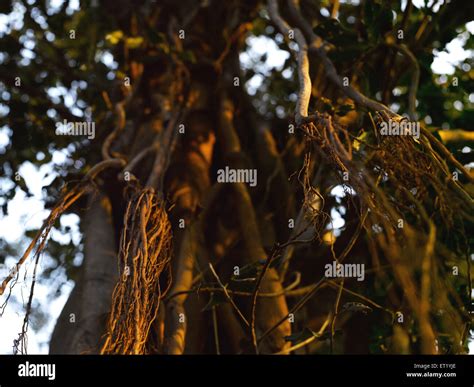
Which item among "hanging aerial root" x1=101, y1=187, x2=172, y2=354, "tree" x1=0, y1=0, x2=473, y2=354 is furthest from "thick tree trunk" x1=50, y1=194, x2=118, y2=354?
"hanging aerial root" x1=101, y1=187, x2=172, y2=354

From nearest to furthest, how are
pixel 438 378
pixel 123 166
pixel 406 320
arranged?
pixel 438 378, pixel 406 320, pixel 123 166

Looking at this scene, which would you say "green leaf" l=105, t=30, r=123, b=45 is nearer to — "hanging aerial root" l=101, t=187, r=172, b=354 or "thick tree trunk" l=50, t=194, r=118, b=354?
"thick tree trunk" l=50, t=194, r=118, b=354

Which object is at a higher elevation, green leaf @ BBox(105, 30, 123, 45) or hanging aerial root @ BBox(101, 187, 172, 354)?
green leaf @ BBox(105, 30, 123, 45)

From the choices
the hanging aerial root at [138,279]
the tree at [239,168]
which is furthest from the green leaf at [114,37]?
the hanging aerial root at [138,279]

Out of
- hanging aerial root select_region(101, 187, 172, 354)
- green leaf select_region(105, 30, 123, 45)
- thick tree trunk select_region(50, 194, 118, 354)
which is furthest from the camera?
green leaf select_region(105, 30, 123, 45)

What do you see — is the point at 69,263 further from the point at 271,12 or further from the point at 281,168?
the point at 271,12

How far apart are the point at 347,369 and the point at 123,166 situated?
1.29 m

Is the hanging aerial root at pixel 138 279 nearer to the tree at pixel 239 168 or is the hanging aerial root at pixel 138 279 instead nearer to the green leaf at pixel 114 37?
the tree at pixel 239 168

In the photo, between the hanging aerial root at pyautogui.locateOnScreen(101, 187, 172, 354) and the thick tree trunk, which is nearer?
the hanging aerial root at pyautogui.locateOnScreen(101, 187, 172, 354)

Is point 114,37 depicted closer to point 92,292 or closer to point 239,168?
point 239,168

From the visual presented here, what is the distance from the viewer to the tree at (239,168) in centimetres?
190

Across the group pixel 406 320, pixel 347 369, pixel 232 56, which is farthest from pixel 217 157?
pixel 347 369

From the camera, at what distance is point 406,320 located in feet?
8.54

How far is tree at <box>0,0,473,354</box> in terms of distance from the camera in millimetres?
1902
